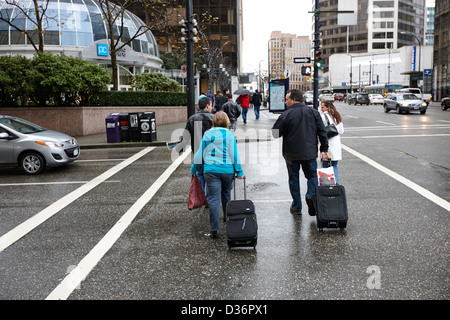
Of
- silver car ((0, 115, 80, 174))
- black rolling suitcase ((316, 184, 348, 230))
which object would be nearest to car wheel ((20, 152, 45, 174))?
silver car ((0, 115, 80, 174))

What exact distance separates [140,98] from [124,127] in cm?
809

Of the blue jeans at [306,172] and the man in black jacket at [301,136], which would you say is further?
the blue jeans at [306,172]

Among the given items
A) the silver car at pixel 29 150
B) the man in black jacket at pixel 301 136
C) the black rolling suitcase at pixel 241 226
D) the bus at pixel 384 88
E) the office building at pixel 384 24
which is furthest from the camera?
the office building at pixel 384 24

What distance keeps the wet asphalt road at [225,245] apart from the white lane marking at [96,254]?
3cm

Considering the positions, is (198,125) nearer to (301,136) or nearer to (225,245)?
(301,136)

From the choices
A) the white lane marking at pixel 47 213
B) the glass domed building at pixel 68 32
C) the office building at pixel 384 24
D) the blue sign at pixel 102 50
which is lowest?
the white lane marking at pixel 47 213

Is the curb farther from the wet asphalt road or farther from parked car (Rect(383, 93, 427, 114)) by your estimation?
parked car (Rect(383, 93, 427, 114))

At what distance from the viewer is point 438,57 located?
7225cm

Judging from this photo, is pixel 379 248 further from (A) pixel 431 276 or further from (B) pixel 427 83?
(B) pixel 427 83

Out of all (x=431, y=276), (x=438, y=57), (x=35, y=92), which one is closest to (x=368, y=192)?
(x=431, y=276)

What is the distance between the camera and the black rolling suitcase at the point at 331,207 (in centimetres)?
604

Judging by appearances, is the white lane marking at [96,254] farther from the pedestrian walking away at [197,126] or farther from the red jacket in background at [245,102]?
the red jacket in background at [245,102]

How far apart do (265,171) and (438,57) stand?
235ft

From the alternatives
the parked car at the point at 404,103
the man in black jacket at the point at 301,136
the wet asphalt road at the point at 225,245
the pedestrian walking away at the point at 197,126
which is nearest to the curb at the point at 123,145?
the wet asphalt road at the point at 225,245
